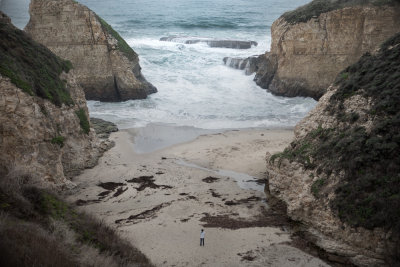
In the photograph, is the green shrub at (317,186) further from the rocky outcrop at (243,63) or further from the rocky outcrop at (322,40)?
the rocky outcrop at (243,63)

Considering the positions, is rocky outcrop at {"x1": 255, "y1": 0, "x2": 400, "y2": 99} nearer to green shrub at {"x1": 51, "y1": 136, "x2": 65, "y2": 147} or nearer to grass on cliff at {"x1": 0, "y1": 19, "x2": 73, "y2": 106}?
grass on cliff at {"x1": 0, "y1": 19, "x2": 73, "y2": 106}

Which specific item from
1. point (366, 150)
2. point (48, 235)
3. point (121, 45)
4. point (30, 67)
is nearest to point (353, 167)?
point (366, 150)

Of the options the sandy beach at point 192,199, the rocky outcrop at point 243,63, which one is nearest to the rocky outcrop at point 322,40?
the rocky outcrop at point 243,63

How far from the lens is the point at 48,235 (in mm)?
7461

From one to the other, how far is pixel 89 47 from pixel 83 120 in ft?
36.6

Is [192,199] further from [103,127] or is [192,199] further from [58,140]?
[103,127]

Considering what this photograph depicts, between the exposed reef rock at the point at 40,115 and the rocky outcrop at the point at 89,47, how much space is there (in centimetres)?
866

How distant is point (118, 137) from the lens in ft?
69.5

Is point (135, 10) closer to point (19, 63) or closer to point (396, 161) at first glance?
point (19, 63)

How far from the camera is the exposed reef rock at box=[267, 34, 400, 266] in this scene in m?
10.4

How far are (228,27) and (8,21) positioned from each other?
42.3 metres

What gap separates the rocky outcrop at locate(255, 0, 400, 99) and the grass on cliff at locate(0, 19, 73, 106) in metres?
17.7

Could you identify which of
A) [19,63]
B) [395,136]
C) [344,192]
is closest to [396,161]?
[395,136]

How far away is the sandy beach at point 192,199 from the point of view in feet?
36.3
